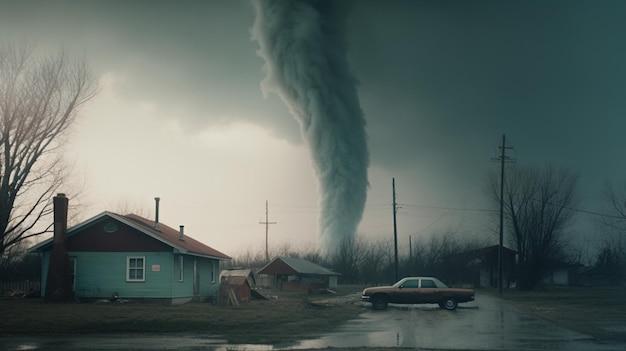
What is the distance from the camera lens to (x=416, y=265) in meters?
92.6

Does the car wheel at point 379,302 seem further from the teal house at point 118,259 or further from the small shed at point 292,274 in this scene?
the small shed at point 292,274

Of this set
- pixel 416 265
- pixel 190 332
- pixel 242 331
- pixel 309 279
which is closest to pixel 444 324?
pixel 242 331

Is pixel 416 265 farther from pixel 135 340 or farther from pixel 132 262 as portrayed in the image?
pixel 135 340

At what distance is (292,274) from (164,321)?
1864 inches

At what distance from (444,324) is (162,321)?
10.5 meters

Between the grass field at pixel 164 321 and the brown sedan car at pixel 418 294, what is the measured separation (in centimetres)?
461

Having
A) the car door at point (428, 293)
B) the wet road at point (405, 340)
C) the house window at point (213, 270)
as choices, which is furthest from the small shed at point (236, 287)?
the wet road at point (405, 340)

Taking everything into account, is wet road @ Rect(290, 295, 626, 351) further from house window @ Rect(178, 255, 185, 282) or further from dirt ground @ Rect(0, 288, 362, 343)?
house window @ Rect(178, 255, 185, 282)

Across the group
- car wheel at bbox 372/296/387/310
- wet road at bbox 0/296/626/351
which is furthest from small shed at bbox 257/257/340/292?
wet road at bbox 0/296/626/351

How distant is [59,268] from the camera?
33.7 metres

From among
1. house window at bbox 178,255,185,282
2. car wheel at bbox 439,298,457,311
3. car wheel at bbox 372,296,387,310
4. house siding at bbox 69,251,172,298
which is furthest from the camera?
car wheel at bbox 372,296,387,310

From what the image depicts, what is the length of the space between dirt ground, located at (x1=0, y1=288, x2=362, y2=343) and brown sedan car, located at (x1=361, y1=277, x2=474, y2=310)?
4.61 metres

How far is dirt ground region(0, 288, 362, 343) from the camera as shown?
73.6ft

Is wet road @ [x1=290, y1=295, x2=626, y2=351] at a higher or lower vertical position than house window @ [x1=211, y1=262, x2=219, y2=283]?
lower
